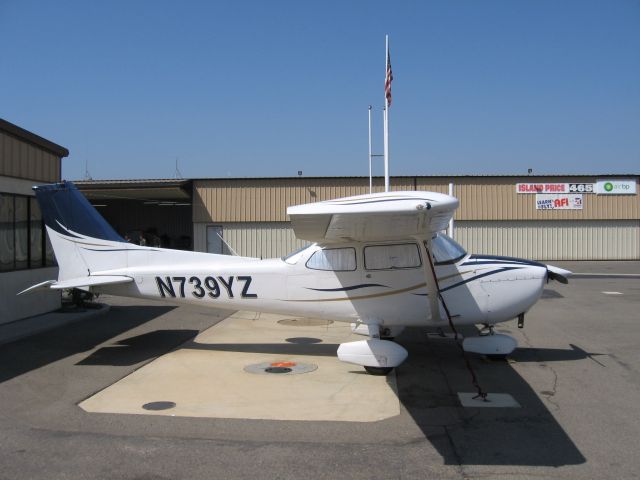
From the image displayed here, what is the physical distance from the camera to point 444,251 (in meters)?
8.26

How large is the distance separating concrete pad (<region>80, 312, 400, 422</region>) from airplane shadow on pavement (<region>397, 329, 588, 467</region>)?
0.40 metres

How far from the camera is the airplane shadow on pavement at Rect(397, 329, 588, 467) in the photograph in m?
4.87

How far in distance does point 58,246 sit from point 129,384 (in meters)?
3.48

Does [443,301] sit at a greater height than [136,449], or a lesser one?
greater

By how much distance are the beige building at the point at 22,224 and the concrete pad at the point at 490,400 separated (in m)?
9.44

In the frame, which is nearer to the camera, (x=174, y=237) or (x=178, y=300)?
(x=178, y=300)

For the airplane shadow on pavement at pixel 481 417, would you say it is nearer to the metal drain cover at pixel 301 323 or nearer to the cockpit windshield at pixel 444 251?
the cockpit windshield at pixel 444 251

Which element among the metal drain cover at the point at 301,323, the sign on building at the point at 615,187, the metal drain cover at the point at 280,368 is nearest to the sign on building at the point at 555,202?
the sign on building at the point at 615,187

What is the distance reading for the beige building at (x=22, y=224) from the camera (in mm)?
11586

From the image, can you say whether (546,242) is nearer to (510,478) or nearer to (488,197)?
(488,197)

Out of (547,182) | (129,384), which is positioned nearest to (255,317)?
(129,384)

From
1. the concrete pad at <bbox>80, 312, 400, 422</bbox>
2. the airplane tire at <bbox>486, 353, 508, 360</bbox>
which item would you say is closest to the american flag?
the concrete pad at <bbox>80, 312, 400, 422</bbox>

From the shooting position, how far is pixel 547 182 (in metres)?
30.7

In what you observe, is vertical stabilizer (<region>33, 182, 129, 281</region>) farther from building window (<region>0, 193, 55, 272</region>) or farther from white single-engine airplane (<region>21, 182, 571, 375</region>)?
building window (<region>0, 193, 55, 272</region>)
